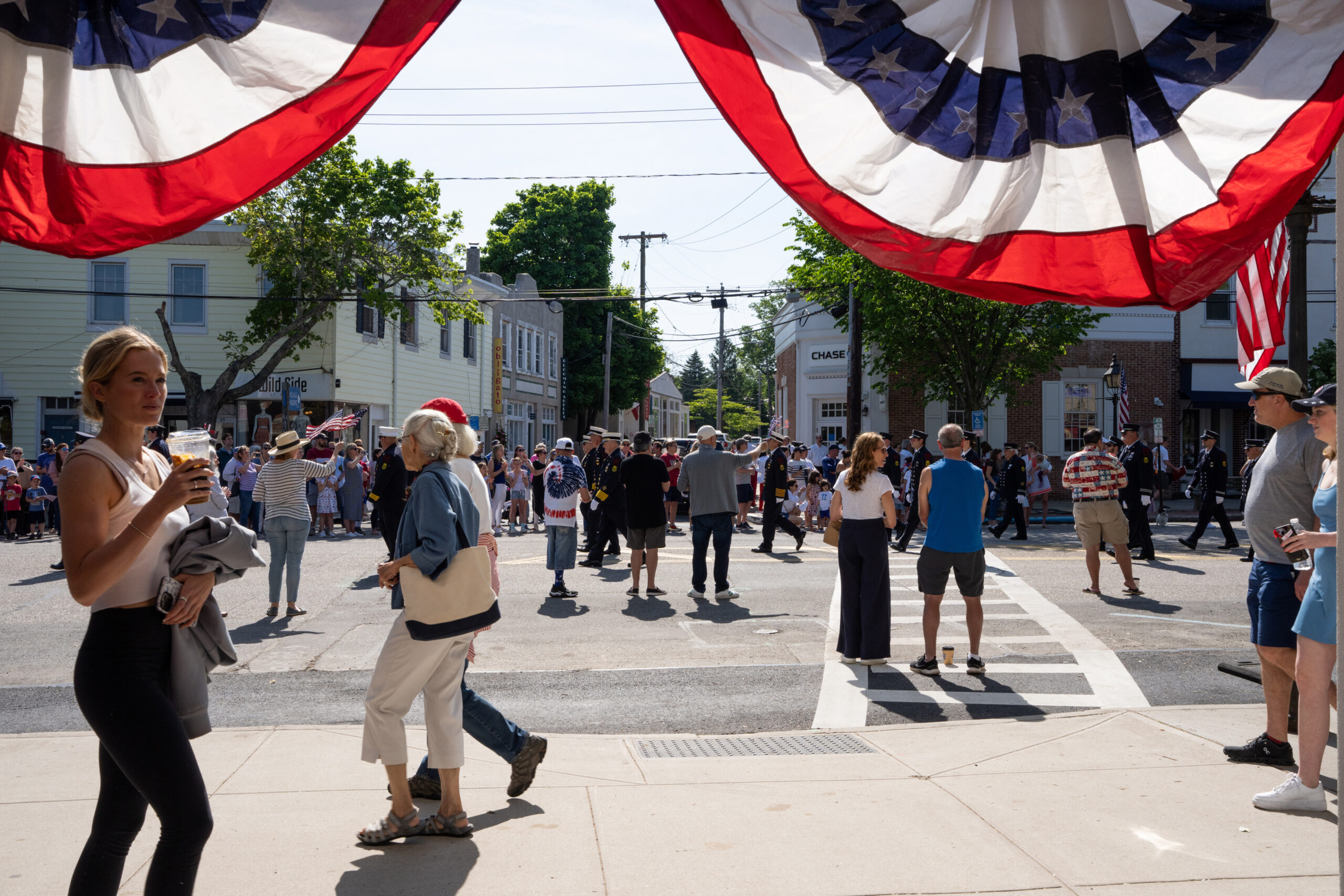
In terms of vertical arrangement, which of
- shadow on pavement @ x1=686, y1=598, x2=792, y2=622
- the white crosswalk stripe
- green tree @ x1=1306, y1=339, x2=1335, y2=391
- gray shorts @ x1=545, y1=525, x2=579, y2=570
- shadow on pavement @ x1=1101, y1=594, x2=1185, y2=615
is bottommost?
shadow on pavement @ x1=686, y1=598, x2=792, y2=622

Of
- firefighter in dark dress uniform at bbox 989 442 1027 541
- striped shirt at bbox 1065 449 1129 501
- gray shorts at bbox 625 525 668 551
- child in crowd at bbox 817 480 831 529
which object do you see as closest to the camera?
striped shirt at bbox 1065 449 1129 501

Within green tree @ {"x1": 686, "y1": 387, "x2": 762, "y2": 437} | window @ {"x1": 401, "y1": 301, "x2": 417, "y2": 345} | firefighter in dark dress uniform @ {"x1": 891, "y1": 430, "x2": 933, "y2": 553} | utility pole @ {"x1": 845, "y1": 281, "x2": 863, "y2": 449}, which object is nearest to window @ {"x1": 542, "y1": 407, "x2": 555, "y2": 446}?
window @ {"x1": 401, "y1": 301, "x2": 417, "y2": 345}

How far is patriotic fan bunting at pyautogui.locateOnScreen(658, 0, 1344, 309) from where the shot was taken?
3080mm

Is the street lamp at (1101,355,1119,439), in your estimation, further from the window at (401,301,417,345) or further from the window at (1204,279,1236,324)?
the window at (401,301,417,345)

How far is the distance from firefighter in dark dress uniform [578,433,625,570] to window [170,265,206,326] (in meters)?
18.9

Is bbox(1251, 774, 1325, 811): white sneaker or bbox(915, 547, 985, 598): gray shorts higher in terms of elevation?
bbox(915, 547, 985, 598): gray shorts

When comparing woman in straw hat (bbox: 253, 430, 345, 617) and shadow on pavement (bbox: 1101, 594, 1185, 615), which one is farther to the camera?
shadow on pavement (bbox: 1101, 594, 1185, 615)

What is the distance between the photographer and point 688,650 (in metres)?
9.38

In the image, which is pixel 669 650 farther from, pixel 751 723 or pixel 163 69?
pixel 163 69

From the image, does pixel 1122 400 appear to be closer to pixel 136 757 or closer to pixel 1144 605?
pixel 1144 605

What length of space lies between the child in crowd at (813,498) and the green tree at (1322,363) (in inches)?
839

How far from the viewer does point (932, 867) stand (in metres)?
4.25

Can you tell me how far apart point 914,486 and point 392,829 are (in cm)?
1592

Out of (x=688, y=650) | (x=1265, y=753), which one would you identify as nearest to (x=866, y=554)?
(x=688, y=650)
